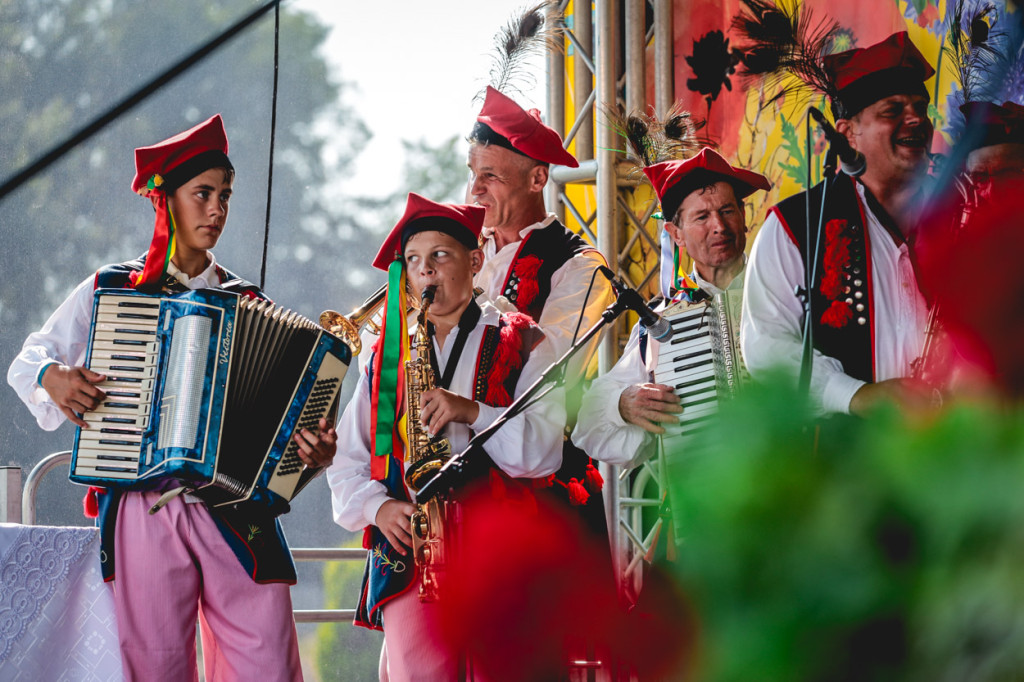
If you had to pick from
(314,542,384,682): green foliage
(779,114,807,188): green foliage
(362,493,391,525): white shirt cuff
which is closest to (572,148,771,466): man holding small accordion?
(362,493,391,525): white shirt cuff

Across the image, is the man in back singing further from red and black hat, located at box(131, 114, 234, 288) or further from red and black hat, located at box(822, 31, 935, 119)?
red and black hat, located at box(822, 31, 935, 119)

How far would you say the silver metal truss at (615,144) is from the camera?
437 cm

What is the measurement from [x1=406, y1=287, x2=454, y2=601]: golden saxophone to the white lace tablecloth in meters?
0.77

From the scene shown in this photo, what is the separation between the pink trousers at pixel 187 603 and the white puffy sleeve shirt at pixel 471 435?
297mm

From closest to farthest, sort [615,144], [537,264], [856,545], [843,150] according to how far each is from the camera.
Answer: [856,545]
[843,150]
[537,264]
[615,144]

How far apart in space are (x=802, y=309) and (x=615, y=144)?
1951 mm

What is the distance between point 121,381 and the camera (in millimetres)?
2553

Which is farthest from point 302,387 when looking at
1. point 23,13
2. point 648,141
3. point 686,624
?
point 23,13

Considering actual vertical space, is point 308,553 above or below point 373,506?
below

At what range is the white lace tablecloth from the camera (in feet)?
8.60

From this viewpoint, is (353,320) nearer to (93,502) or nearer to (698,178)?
(93,502)

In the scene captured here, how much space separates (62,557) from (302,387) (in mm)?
729

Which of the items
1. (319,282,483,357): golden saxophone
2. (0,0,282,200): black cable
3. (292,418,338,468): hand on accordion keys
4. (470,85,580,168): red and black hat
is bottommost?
(292,418,338,468): hand on accordion keys

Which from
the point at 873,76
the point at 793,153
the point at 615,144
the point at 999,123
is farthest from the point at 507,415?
the point at 615,144
